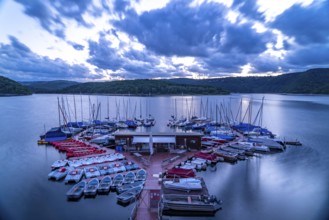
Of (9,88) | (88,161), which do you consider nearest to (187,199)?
(88,161)

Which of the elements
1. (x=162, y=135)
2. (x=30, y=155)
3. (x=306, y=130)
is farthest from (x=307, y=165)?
(x=30, y=155)

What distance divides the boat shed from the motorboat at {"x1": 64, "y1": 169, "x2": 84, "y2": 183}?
19.4ft

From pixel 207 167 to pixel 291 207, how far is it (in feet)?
23.2

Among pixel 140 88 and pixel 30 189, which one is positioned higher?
pixel 140 88

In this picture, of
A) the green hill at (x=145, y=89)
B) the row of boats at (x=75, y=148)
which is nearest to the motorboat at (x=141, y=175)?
the row of boats at (x=75, y=148)

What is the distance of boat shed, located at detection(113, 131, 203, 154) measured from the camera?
21.5m

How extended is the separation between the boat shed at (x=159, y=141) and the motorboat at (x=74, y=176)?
5921 millimetres

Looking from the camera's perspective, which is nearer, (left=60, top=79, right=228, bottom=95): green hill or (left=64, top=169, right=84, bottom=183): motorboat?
A: (left=64, top=169, right=84, bottom=183): motorboat

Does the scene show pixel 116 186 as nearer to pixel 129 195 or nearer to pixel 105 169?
pixel 129 195

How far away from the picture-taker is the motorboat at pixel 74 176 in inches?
614

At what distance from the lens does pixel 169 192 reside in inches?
519

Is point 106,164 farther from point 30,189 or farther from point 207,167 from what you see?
point 207,167

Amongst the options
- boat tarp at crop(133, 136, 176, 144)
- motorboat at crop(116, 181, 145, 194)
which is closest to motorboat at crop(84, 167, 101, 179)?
motorboat at crop(116, 181, 145, 194)

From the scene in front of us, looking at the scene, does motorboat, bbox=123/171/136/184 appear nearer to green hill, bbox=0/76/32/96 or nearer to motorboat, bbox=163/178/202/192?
motorboat, bbox=163/178/202/192
